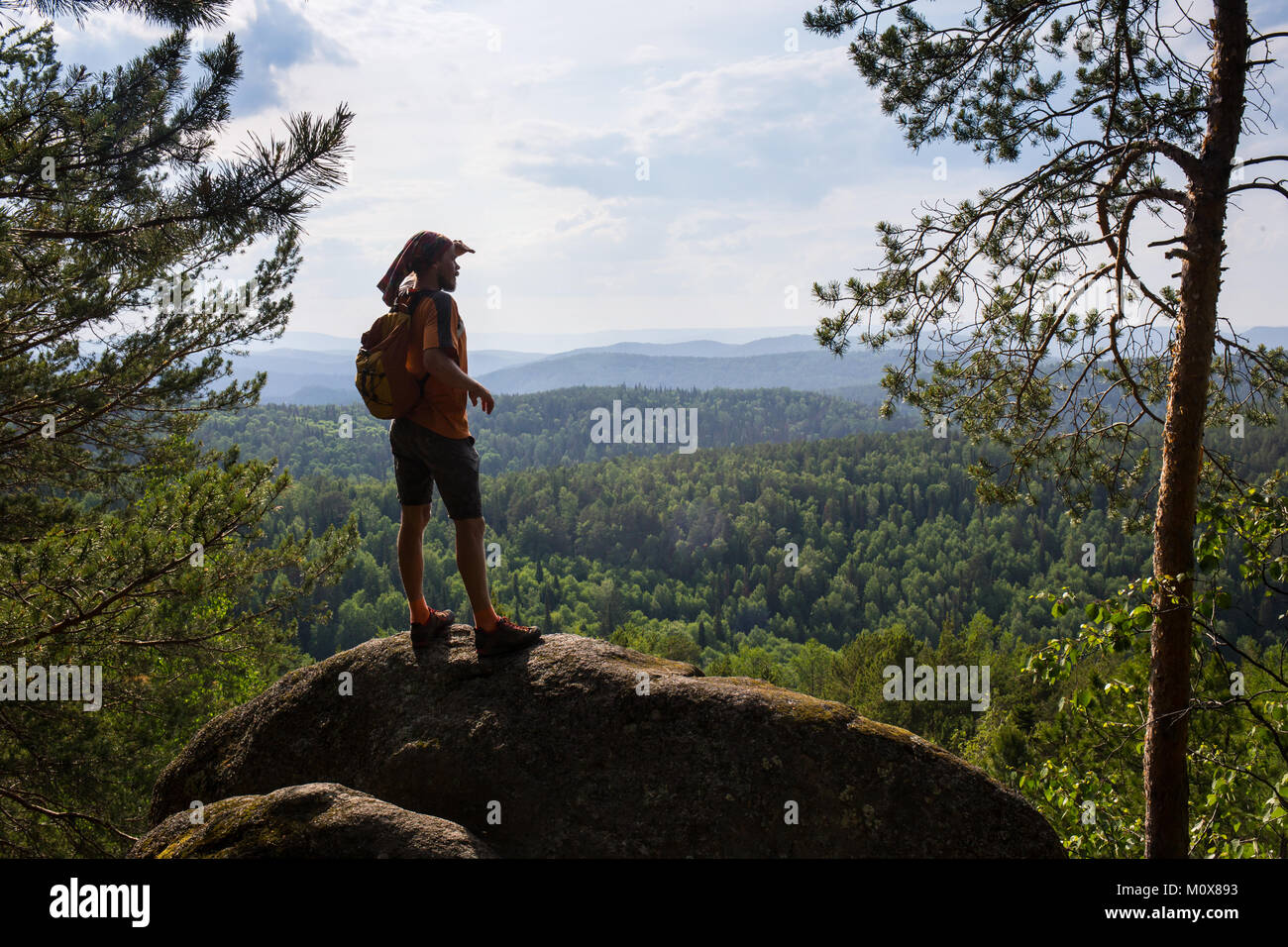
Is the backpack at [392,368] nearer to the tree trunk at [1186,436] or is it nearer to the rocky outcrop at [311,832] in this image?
the rocky outcrop at [311,832]

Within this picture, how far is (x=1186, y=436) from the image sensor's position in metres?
5.45

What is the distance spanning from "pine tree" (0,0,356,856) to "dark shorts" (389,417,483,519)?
2910 mm

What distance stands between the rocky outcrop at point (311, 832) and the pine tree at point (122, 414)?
388 cm

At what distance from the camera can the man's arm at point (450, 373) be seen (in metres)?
4.03

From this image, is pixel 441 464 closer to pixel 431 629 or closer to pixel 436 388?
pixel 436 388

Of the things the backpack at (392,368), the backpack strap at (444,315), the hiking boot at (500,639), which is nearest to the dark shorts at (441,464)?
the backpack at (392,368)

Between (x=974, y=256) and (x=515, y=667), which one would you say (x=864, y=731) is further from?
(x=974, y=256)

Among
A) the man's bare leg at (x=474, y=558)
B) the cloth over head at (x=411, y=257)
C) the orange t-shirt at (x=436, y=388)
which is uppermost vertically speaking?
the cloth over head at (x=411, y=257)

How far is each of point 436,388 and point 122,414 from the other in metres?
6.73

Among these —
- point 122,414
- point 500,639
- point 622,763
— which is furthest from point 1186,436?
point 122,414

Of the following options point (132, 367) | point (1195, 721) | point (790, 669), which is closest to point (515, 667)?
point (132, 367)

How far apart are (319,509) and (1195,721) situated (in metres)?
98.4

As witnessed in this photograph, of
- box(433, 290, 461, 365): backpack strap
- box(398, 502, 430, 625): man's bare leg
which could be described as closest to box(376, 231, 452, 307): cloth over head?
box(433, 290, 461, 365): backpack strap
